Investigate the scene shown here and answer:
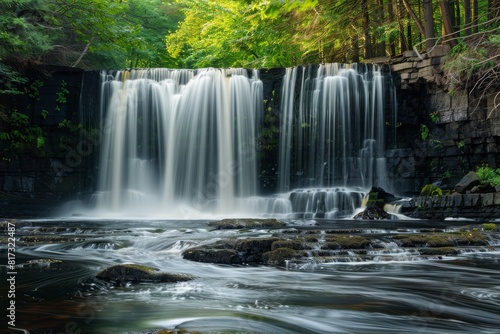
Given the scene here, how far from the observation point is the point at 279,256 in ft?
28.0

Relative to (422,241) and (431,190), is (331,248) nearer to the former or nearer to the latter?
(422,241)

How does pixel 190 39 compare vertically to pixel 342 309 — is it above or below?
above

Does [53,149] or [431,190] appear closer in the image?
[431,190]

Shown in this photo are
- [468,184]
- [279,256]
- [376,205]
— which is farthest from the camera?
[376,205]

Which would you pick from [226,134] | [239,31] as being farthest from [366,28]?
[226,134]

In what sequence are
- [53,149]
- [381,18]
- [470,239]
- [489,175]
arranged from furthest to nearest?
[381,18] → [53,149] → [489,175] → [470,239]

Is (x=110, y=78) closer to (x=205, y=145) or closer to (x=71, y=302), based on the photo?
(x=205, y=145)

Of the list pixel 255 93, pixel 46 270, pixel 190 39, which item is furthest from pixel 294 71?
pixel 46 270

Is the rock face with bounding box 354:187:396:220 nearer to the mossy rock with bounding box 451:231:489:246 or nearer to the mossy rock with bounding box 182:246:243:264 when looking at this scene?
the mossy rock with bounding box 451:231:489:246

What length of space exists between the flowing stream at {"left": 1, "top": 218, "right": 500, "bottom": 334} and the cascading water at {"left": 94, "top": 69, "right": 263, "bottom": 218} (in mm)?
11290

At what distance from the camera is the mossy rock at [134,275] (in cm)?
665

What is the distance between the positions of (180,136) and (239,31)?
6.86 m

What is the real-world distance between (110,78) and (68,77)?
173 cm

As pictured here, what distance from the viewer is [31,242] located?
34.3ft
